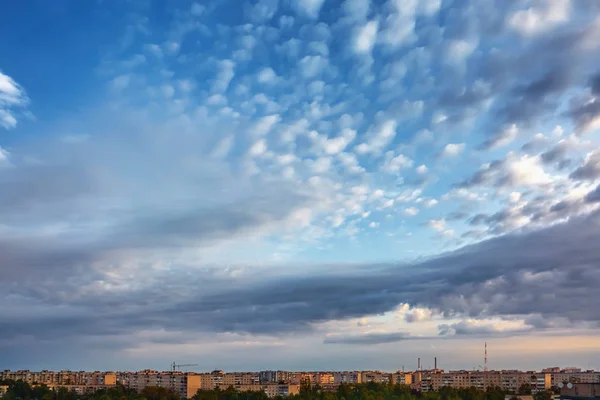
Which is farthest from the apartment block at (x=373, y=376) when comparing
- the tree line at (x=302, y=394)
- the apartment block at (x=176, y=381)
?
the tree line at (x=302, y=394)

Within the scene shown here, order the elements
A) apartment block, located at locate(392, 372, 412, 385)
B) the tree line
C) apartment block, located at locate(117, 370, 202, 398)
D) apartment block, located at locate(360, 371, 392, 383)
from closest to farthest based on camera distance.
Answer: the tree line
apartment block, located at locate(117, 370, 202, 398)
apartment block, located at locate(392, 372, 412, 385)
apartment block, located at locate(360, 371, 392, 383)

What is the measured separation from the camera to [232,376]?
188 m

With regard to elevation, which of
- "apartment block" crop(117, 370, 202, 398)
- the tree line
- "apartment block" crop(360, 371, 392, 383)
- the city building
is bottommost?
"apartment block" crop(360, 371, 392, 383)

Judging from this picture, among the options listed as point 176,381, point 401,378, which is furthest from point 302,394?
point 401,378

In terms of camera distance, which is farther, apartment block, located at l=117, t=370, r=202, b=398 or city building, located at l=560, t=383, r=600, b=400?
apartment block, located at l=117, t=370, r=202, b=398

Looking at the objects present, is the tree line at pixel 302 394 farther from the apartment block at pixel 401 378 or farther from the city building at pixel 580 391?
the apartment block at pixel 401 378

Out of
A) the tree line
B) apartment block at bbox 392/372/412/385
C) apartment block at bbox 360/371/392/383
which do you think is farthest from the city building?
apartment block at bbox 360/371/392/383

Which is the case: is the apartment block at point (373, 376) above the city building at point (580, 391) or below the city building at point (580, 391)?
below

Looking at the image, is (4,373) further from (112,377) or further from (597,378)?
(597,378)

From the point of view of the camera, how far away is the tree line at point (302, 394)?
10275 centimetres

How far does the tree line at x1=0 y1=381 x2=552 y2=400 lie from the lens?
103 m

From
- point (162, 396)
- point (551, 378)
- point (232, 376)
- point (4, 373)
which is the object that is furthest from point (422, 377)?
point (4, 373)

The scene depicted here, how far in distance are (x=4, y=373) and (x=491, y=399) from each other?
5839 inches

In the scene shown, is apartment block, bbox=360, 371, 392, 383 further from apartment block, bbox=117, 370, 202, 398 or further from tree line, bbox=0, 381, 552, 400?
tree line, bbox=0, 381, 552, 400
